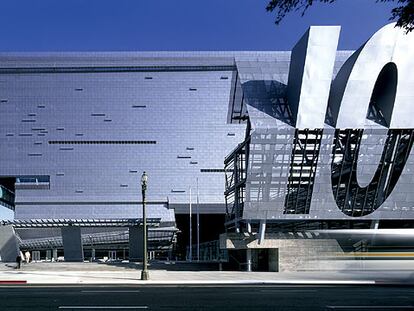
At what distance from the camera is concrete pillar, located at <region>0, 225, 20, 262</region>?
176 feet

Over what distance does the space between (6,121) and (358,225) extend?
87.5 meters

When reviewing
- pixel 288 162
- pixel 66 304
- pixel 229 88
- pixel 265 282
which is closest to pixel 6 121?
pixel 229 88

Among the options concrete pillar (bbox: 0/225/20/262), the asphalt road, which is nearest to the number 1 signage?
the asphalt road

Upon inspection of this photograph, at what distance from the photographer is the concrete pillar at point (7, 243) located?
53.7m

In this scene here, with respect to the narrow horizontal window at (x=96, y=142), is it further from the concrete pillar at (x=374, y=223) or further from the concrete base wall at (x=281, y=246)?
the concrete pillar at (x=374, y=223)

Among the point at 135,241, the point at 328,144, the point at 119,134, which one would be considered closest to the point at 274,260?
the point at 328,144

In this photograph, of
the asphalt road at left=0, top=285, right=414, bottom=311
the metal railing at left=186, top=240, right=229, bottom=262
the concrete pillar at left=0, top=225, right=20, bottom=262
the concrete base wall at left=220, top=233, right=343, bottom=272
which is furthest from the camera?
the concrete pillar at left=0, top=225, right=20, bottom=262

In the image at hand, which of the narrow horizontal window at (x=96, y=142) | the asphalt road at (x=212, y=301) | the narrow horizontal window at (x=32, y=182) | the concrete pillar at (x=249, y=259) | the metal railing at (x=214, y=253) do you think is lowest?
the metal railing at (x=214, y=253)

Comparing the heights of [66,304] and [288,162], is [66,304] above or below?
below

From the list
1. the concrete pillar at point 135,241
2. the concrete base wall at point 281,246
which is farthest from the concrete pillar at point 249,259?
the concrete pillar at point 135,241

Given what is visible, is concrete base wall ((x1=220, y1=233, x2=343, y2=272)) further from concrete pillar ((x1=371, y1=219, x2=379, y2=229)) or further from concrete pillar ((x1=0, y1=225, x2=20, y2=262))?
concrete pillar ((x1=0, y1=225, x2=20, y2=262))

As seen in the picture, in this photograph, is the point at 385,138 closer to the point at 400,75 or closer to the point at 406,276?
the point at 400,75

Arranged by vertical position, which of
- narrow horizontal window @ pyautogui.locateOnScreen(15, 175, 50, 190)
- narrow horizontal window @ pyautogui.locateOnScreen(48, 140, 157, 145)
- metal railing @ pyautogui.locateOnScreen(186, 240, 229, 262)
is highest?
narrow horizontal window @ pyautogui.locateOnScreen(48, 140, 157, 145)

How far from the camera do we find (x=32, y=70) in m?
111
